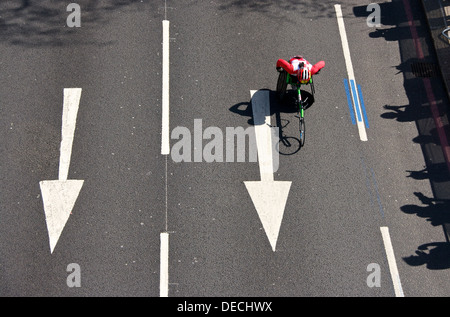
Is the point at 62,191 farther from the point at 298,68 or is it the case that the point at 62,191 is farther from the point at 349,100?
the point at 349,100

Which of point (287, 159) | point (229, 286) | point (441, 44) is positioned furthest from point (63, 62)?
point (441, 44)

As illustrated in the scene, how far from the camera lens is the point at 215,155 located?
1232 centimetres

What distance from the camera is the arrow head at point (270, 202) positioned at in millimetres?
11492

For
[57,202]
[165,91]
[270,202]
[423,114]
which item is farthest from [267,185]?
[57,202]

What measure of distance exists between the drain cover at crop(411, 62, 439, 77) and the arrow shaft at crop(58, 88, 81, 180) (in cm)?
929

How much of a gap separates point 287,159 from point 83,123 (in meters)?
5.26

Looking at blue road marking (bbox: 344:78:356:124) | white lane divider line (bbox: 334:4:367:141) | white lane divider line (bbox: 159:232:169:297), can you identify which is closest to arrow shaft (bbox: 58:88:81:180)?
white lane divider line (bbox: 159:232:169:297)

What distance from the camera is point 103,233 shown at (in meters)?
11.3

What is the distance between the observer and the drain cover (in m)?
13.9

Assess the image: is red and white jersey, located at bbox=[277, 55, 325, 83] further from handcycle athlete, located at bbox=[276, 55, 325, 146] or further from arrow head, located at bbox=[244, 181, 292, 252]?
arrow head, located at bbox=[244, 181, 292, 252]

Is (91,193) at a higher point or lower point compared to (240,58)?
lower

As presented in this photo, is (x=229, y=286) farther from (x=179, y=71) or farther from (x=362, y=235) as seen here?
(x=179, y=71)

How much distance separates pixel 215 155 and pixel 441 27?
7842mm

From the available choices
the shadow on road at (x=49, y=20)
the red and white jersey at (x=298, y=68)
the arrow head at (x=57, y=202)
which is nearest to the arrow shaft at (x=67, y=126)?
the arrow head at (x=57, y=202)
